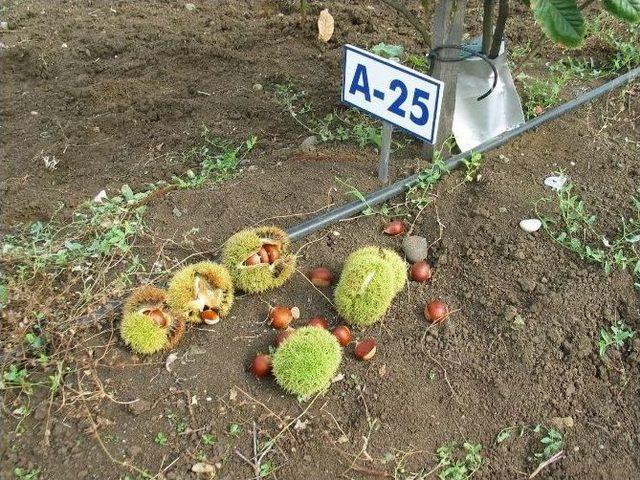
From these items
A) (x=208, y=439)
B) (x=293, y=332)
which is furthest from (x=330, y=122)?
(x=208, y=439)

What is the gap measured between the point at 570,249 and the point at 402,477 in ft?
4.00

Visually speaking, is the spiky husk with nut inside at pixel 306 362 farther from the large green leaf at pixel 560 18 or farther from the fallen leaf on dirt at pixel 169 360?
the large green leaf at pixel 560 18

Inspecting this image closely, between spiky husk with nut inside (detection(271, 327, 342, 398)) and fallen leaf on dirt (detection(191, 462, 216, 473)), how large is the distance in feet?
1.12

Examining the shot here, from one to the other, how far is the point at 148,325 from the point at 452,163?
159 cm

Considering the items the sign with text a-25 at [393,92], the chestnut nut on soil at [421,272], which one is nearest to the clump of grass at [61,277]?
the sign with text a-25 at [393,92]

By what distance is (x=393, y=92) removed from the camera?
2.43 meters

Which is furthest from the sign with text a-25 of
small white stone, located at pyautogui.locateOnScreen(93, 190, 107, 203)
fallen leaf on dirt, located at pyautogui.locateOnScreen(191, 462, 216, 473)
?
fallen leaf on dirt, located at pyautogui.locateOnScreen(191, 462, 216, 473)

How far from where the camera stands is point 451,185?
110 inches

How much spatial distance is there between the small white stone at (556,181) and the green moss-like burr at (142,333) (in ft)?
6.08

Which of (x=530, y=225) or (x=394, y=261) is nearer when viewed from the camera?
(x=394, y=261)

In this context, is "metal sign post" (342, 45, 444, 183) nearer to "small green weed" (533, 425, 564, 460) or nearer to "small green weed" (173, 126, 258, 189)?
"small green weed" (173, 126, 258, 189)

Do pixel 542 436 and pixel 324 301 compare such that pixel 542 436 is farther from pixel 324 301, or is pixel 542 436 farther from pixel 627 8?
pixel 627 8

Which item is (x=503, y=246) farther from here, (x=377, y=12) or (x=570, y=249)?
(x=377, y=12)

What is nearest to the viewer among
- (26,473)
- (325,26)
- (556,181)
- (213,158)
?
(26,473)
